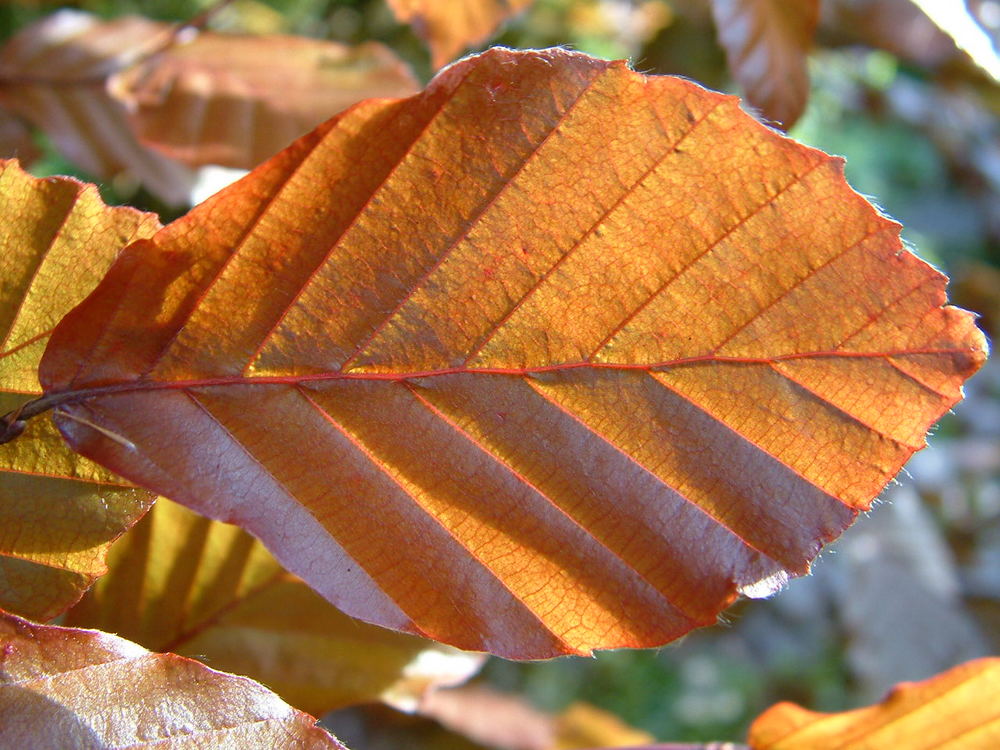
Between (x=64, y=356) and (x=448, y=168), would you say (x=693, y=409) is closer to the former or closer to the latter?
(x=448, y=168)

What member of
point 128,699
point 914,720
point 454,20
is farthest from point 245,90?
point 914,720

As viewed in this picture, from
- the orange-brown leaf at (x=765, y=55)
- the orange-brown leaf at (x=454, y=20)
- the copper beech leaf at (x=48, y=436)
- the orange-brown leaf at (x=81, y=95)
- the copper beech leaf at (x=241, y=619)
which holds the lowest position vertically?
the copper beech leaf at (x=241, y=619)

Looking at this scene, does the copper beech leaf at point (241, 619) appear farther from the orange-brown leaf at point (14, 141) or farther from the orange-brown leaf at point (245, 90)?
the orange-brown leaf at point (14, 141)

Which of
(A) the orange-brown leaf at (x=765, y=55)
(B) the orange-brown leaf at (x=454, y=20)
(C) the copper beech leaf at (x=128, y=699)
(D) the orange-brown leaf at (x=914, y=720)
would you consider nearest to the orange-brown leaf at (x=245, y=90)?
(B) the orange-brown leaf at (x=454, y=20)

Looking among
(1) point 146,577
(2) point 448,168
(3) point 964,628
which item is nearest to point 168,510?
(1) point 146,577

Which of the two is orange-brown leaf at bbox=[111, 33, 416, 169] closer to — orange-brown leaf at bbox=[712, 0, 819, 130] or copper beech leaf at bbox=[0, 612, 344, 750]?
orange-brown leaf at bbox=[712, 0, 819, 130]

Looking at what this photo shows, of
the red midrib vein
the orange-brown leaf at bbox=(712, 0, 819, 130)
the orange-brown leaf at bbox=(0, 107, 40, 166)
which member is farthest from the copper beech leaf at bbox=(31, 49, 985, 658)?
the orange-brown leaf at bbox=(0, 107, 40, 166)
